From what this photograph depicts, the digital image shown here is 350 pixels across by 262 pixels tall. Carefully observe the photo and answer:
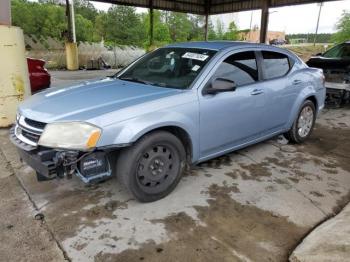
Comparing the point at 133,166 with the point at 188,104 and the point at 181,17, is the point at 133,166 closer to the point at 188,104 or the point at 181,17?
the point at 188,104

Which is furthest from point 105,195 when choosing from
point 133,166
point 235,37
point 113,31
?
point 235,37

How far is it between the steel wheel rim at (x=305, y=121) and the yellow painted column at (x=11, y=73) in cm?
478

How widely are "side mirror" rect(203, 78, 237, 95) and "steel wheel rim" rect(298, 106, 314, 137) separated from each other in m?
2.18

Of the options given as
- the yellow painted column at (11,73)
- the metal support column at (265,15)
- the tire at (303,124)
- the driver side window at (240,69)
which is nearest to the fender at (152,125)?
the driver side window at (240,69)

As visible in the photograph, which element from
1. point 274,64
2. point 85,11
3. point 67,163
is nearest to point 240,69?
point 274,64

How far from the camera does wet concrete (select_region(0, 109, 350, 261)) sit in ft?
8.66

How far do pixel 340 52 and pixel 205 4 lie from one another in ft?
38.4

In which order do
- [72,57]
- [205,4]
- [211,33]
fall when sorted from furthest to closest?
[211,33] < [205,4] < [72,57]

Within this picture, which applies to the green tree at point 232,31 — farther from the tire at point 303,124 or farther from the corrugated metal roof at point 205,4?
the tire at point 303,124

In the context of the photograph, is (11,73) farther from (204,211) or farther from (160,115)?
(204,211)

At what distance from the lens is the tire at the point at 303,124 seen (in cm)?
513

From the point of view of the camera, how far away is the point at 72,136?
2.76 metres

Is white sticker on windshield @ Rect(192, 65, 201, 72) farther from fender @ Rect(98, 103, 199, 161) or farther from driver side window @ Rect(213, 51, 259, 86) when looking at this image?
fender @ Rect(98, 103, 199, 161)

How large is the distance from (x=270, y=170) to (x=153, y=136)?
192 centimetres
